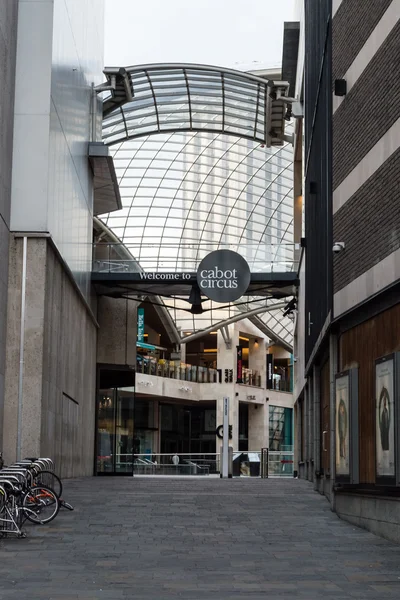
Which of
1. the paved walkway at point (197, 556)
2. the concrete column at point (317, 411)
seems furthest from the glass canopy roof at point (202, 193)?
the paved walkway at point (197, 556)

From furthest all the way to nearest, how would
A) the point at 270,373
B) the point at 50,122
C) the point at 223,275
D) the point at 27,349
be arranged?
the point at 270,373 < the point at 223,275 < the point at 50,122 < the point at 27,349

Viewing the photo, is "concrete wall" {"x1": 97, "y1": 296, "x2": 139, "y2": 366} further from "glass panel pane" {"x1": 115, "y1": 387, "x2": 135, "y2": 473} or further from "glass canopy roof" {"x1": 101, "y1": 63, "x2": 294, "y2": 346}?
"glass canopy roof" {"x1": 101, "y1": 63, "x2": 294, "y2": 346}

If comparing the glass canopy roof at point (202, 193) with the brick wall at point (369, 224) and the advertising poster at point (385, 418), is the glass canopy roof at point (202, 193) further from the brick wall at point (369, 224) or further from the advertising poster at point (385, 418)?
the advertising poster at point (385, 418)

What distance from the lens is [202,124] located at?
173 feet

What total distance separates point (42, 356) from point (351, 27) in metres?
11.0

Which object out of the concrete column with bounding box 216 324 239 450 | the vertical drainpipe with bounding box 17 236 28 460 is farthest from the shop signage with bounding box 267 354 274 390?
the vertical drainpipe with bounding box 17 236 28 460

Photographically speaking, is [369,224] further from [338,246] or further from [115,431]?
[115,431]

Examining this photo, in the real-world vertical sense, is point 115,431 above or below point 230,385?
below

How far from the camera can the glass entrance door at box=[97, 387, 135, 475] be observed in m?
43.1

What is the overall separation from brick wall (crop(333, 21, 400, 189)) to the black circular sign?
1888 cm

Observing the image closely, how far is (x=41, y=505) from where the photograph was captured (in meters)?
15.4

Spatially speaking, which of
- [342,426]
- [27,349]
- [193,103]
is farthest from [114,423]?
[342,426]

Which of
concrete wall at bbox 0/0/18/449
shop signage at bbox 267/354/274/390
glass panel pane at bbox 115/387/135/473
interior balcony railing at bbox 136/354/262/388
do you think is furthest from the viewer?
shop signage at bbox 267/354/274/390

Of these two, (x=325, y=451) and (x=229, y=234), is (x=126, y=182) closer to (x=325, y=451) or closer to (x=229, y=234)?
(x=229, y=234)
